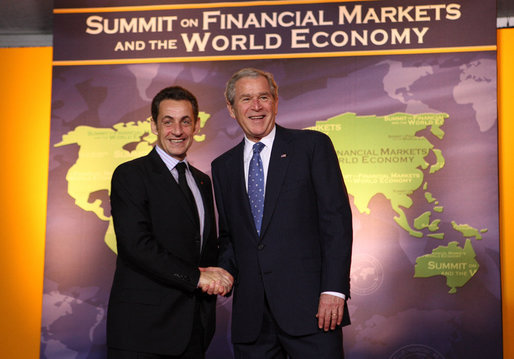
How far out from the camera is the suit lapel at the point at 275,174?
8.29 feet

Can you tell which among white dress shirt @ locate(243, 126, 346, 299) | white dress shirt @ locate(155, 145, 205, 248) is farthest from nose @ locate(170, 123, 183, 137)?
white dress shirt @ locate(243, 126, 346, 299)

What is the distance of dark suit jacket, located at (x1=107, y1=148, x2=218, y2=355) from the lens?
8.65ft

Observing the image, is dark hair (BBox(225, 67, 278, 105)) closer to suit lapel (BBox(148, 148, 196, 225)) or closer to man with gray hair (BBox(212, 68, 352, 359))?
man with gray hair (BBox(212, 68, 352, 359))

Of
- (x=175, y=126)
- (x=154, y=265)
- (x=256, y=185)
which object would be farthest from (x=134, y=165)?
(x=256, y=185)

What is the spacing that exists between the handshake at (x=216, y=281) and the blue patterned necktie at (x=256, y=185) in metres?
0.27

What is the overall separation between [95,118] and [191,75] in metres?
0.81

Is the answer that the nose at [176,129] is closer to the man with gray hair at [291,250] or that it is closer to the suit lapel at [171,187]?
the suit lapel at [171,187]

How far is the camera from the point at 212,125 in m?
4.55

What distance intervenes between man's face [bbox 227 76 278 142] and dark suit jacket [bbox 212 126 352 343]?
0.42ft

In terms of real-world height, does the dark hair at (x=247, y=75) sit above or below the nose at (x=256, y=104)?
above

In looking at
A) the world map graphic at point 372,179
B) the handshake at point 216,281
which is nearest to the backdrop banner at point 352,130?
the world map graphic at point 372,179

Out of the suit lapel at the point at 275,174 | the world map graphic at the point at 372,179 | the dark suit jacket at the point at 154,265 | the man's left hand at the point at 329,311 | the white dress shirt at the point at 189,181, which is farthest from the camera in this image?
the world map graphic at the point at 372,179

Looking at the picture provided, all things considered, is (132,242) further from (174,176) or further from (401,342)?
(401,342)

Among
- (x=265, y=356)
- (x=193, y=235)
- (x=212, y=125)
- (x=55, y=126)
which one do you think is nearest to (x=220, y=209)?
(x=193, y=235)
